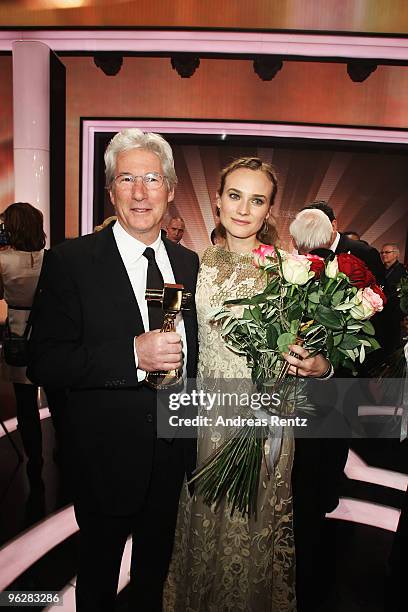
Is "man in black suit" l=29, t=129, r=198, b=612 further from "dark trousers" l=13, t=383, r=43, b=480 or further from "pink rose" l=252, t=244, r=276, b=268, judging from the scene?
"dark trousers" l=13, t=383, r=43, b=480

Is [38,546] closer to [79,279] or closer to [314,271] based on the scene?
[79,279]

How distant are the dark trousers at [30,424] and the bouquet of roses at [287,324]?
1.94 metres

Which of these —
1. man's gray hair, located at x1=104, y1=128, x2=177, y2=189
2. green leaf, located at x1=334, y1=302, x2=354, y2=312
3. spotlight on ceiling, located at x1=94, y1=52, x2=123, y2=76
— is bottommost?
green leaf, located at x1=334, y1=302, x2=354, y2=312

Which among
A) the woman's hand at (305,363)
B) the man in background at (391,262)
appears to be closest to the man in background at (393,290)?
the man in background at (391,262)

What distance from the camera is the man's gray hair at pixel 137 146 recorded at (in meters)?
1.42

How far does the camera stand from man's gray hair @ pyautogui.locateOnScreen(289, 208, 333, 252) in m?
2.45

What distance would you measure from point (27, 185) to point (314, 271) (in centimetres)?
358

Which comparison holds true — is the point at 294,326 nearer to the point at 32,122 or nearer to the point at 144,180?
the point at 144,180

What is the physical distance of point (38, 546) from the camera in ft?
7.72

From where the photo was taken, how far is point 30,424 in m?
3.06

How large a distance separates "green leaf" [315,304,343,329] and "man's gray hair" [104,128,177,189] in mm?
630

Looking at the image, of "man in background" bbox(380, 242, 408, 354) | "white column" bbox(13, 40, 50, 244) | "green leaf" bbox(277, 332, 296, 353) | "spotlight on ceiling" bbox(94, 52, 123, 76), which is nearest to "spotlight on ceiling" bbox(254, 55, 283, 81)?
"spotlight on ceiling" bbox(94, 52, 123, 76)

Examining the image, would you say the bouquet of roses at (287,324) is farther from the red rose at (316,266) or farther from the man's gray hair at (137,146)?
the man's gray hair at (137,146)

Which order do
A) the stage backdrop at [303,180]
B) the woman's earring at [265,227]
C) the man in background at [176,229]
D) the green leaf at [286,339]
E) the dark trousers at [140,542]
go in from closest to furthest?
1. the green leaf at [286,339]
2. the dark trousers at [140,542]
3. the woman's earring at [265,227]
4. the man in background at [176,229]
5. the stage backdrop at [303,180]
